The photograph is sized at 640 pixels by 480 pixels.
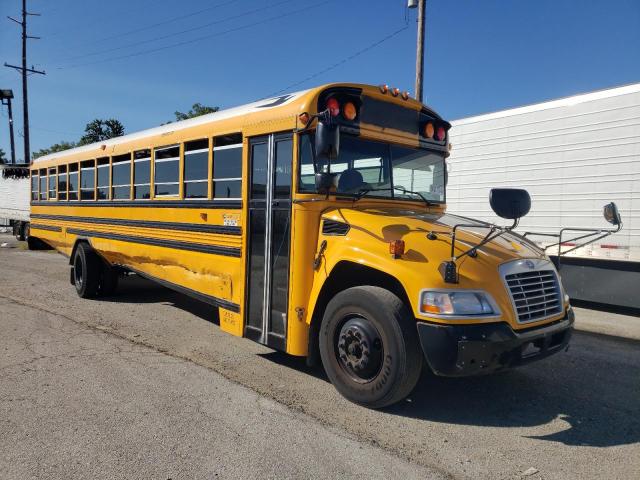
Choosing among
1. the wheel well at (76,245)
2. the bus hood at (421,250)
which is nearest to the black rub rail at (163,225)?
the wheel well at (76,245)

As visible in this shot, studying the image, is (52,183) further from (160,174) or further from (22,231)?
(22,231)

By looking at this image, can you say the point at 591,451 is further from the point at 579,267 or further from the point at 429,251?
the point at 579,267

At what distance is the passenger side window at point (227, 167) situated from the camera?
490 centimetres

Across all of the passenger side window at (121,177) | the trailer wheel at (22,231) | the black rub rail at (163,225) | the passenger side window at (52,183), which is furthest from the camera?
the trailer wheel at (22,231)

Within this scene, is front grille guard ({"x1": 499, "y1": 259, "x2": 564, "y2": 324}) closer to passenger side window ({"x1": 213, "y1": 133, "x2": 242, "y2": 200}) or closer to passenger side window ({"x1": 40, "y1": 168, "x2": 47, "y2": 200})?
passenger side window ({"x1": 213, "y1": 133, "x2": 242, "y2": 200})

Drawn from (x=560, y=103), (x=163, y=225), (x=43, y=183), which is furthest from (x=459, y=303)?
(x=43, y=183)

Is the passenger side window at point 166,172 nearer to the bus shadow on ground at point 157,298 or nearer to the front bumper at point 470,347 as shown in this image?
the bus shadow on ground at point 157,298

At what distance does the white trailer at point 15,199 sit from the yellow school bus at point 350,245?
1692cm

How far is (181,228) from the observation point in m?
5.79

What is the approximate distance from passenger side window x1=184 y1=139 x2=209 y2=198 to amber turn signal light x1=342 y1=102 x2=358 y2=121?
1.77 m

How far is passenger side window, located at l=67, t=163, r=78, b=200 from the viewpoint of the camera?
27.6ft

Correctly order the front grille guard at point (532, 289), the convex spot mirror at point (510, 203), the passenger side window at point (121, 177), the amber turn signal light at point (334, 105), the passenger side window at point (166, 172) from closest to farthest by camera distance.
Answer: the convex spot mirror at point (510, 203) → the front grille guard at point (532, 289) → the amber turn signal light at point (334, 105) → the passenger side window at point (166, 172) → the passenger side window at point (121, 177)

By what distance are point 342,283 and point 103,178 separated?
197 inches

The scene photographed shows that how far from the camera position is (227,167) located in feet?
16.6
